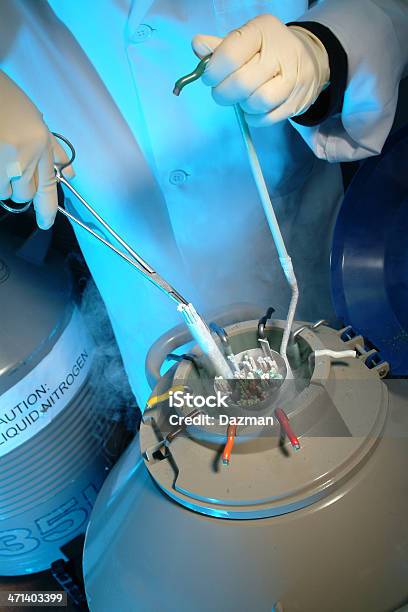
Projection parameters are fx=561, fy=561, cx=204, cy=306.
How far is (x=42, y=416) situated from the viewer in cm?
107

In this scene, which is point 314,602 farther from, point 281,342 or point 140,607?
point 281,342

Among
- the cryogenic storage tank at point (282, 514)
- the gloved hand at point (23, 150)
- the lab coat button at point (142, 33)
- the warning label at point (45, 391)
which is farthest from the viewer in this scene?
the warning label at point (45, 391)

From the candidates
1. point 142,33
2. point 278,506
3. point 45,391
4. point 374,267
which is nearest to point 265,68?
point 142,33

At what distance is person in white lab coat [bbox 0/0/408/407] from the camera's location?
78cm

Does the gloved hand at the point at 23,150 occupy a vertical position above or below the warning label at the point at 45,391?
above

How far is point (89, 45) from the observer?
37.7 inches

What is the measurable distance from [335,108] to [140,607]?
754 mm

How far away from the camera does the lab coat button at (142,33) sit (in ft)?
2.97

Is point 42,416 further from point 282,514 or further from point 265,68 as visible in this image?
point 265,68

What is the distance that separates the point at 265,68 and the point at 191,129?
30cm

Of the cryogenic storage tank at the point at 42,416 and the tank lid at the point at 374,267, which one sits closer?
the tank lid at the point at 374,267

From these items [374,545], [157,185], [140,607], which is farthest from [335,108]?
[140,607]

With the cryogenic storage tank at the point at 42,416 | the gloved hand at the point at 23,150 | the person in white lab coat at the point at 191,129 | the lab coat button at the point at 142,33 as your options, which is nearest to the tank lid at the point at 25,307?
the cryogenic storage tank at the point at 42,416

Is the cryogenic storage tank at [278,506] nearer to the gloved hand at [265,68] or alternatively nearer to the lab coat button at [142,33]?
the gloved hand at [265,68]
